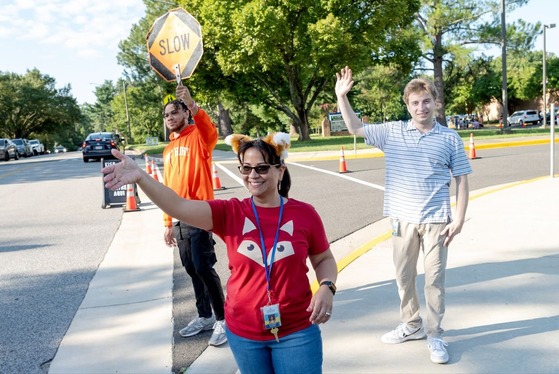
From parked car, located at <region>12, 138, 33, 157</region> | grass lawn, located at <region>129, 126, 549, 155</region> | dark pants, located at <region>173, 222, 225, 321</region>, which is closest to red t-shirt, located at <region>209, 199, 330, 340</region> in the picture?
dark pants, located at <region>173, 222, 225, 321</region>

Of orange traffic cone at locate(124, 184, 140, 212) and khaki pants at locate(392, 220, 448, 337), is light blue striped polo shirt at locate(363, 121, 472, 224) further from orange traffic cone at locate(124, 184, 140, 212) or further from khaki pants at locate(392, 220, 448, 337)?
orange traffic cone at locate(124, 184, 140, 212)

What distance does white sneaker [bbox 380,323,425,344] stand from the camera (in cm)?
362

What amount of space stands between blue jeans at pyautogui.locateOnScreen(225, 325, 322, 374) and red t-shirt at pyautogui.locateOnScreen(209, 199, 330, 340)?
3cm

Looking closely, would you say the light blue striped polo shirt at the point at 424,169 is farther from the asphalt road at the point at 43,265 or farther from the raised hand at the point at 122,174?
the asphalt road at the point at 43,265

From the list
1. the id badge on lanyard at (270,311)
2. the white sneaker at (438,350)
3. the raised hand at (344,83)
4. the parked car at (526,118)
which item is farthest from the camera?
the parked car at (526,118)

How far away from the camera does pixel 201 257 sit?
12.7 ft

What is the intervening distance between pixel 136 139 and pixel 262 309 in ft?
288

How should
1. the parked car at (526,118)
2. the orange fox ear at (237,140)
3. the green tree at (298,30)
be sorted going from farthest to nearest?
the parked car at (526,118) < the green tree at (298,30) < the orange fox ear at (237,140)

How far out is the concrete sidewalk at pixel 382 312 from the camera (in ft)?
11.2

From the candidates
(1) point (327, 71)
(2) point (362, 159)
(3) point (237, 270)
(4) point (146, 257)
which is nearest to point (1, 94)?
(1) point (327, 71)

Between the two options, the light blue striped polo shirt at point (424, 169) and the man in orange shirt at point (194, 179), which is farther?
the man in orange shirt at point (194, 179)

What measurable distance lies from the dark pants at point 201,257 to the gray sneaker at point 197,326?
0.74ft

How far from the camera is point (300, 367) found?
2.19m

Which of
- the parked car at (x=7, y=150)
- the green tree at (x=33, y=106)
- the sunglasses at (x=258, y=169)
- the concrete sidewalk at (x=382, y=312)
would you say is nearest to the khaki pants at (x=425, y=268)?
the concrete sidewalk at (x=382, y=312)
